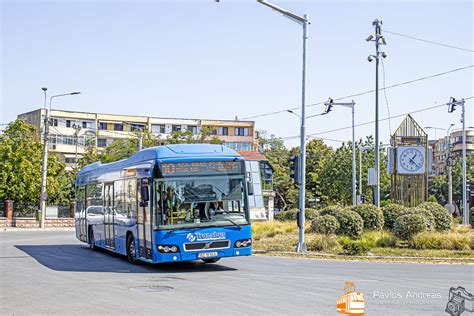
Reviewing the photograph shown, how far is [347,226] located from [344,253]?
13.2ft

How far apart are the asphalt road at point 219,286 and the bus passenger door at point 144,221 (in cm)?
52

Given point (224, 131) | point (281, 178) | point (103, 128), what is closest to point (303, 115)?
point (281, 178)

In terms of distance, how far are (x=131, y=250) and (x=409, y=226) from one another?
11.0m

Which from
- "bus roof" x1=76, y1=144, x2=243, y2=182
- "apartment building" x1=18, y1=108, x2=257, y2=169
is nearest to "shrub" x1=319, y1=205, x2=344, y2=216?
"bus roof" x1=76, y1=144, x2=243, y2=182

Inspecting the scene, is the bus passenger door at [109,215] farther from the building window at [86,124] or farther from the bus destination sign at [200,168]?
the building window at [86,124]

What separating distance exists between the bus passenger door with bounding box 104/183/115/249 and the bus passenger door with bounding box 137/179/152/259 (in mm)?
3281

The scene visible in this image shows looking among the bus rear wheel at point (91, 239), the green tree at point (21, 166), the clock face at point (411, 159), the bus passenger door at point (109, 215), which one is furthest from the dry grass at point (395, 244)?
the green tree at point (21, 166)

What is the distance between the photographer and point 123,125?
95.1 metres

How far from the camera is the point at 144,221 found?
1722 centimetres

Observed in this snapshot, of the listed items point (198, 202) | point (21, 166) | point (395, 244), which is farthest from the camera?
point (21, 166)

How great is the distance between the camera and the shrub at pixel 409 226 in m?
24.7

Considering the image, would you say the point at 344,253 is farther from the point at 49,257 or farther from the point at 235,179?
the point at 49,257

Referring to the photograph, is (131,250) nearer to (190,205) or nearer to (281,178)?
(190,205)

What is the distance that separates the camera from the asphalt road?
10812 millimetres
